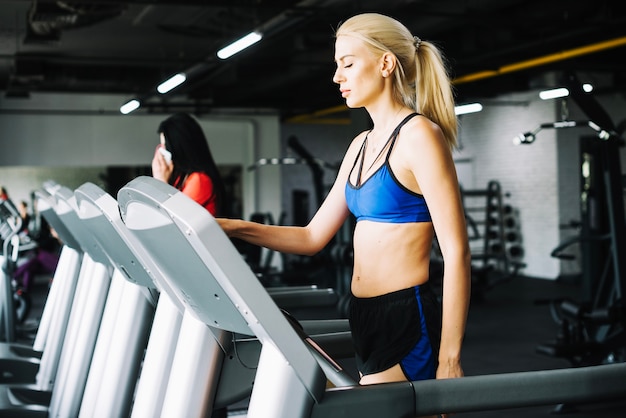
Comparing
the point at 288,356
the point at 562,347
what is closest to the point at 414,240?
the point at 288,356

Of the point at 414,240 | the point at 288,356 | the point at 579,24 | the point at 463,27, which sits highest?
the point at 463,27

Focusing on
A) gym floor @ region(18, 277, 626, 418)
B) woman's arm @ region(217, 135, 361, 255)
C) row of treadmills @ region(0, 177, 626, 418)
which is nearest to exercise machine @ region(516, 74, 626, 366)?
gym floor @ region(18, 277, 626, 418)

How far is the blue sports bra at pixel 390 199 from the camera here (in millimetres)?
1692

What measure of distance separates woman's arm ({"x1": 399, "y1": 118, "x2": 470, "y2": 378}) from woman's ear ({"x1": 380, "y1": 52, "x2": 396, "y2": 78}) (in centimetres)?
14

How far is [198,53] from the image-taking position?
12258 millimetres

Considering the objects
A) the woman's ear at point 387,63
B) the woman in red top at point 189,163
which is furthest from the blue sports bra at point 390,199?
the woman in red top at point 189,163

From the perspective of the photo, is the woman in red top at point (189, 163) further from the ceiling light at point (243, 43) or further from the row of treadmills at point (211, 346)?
the ceiling light at point (243, 43)

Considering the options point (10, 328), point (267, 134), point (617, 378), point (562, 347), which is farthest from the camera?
point (267, 134)

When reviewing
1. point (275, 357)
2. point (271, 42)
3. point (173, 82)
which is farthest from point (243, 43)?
point (275, 357)

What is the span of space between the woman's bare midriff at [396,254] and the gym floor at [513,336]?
2.63 meters

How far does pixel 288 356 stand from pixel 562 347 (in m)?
4.03

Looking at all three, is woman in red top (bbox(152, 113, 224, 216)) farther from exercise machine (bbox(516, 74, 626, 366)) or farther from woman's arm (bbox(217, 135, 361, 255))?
exercise machine (bbox(516, 74, 626, 366))

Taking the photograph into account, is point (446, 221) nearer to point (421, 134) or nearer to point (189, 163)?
point (421, 134)

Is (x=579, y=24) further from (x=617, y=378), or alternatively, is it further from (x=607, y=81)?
(x=617, y=378)
